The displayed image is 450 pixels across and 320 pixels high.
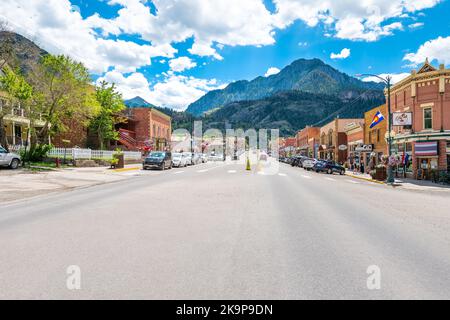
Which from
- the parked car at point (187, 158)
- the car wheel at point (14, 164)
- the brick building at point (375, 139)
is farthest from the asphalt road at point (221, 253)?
the parked car at point (187, 158)

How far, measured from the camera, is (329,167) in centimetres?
3969

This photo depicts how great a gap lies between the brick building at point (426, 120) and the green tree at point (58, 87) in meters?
30.5

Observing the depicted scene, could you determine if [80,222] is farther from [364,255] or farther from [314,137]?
[314,137]

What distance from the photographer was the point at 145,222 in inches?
321

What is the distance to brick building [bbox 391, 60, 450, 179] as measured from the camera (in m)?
28.9

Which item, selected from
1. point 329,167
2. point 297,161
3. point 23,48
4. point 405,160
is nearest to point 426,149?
point 405,160

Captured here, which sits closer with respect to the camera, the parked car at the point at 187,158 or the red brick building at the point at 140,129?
the parked car at the point at 187,158

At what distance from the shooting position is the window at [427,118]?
2983cm

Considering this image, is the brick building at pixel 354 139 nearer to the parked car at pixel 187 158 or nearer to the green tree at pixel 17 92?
the parked car at pixel 187 158

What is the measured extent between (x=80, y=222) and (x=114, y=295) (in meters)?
4.96

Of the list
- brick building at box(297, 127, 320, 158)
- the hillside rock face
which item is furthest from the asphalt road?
brick building at box(297, 127, 320, 158)
